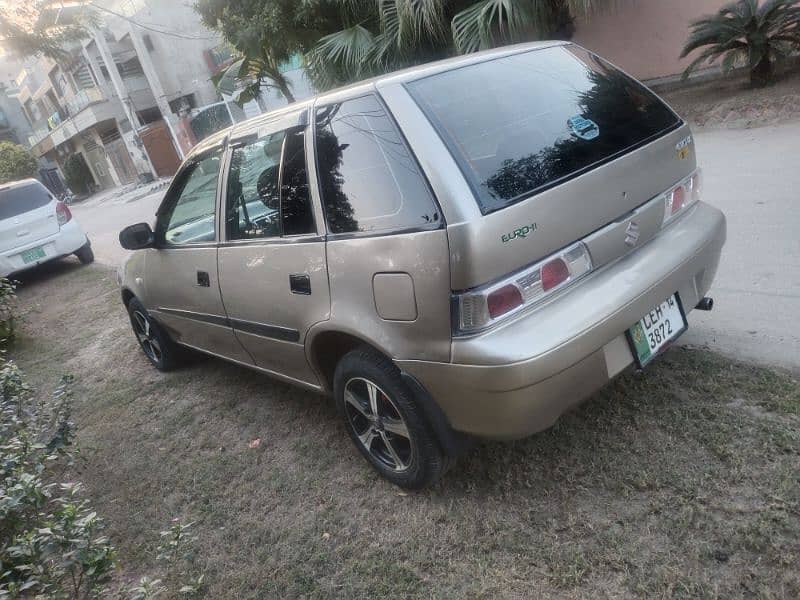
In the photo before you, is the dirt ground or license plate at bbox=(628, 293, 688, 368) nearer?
license plate at bbox=(628, 293, 688, 368)

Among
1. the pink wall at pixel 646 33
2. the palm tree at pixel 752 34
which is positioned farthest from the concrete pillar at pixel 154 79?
the palm tree at pixel 752 34

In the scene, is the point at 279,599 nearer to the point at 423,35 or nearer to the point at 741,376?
the point at 741,376

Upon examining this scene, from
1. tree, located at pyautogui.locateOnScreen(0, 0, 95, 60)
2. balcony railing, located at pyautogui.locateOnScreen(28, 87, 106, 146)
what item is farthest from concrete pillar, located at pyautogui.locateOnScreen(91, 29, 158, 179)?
tree, located at pyautogui.locateOnScreen(0, 0, 95, 60)

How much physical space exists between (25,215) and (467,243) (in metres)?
9.03

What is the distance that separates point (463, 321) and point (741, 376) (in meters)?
1.52

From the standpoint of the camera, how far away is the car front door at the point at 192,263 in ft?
10.6

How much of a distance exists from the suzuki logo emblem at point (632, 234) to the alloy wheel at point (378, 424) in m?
1.14

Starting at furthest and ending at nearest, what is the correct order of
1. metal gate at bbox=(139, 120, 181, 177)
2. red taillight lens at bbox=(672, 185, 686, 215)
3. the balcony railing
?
the balcony railing → metal gate at bbox=(139, 120, 181, 177) → red taillight lens at bbox=(672, 185, 686, 215)

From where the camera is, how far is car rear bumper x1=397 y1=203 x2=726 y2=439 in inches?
76.4

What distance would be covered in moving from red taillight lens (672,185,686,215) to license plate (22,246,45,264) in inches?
359

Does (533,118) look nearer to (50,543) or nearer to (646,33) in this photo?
(50,543)

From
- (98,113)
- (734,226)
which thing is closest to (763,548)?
(734,226)

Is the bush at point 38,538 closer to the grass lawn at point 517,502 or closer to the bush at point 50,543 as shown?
the bush at point 50,543

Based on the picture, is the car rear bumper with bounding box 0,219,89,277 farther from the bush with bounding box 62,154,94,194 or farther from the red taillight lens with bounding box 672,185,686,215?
the bush with bounding box 62,154,94,194
